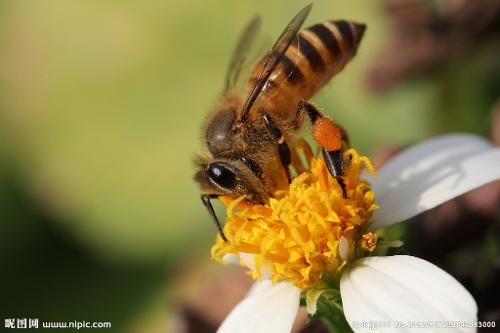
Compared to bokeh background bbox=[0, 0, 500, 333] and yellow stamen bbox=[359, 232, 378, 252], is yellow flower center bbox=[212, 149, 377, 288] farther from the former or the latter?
bokeh background bbox=[0, 0, 500, 333]

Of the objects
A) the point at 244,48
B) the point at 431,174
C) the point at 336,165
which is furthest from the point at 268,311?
the point at 244,48

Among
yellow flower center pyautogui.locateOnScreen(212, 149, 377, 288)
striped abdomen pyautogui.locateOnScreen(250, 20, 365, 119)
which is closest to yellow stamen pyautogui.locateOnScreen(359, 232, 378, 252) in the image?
yellow flower center pyautogui.locateOnScreen(212, 149, 377, 288)

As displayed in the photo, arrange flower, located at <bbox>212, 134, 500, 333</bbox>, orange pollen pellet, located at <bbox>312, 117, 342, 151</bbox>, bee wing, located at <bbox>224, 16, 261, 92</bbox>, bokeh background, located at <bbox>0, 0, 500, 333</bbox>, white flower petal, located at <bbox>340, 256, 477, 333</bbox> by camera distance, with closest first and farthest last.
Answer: white flower petal, located at <bbox>340, 256, 477, 333</bbox> → flower, located at <bbox>212, 134, 500, 333</bbox> → orange pollen pellet, located at <bbox>312, 117, 342, 151</bbox> → bee wing, located at <bbox>224, 16, 261, 92</bbox> → bokeh background, located at <bbox>0, 0, 500, 333</bbox>

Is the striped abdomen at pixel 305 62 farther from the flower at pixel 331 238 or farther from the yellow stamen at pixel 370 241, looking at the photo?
the yellow stamen at pixel 370 241

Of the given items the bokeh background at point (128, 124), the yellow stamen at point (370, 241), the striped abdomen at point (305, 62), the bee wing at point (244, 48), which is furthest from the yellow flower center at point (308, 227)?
the bokeh background at point (128, 124)

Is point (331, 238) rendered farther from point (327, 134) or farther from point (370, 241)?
point (327, 134)

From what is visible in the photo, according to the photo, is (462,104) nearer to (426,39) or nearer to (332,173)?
(426,39)

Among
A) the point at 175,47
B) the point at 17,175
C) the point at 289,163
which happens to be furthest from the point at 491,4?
the point at 17,175
